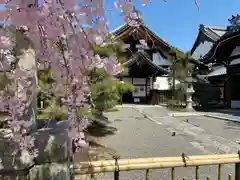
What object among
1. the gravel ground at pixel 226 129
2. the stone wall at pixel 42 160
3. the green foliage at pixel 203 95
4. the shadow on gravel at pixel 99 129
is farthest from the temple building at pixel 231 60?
the stone wall at pixel 42 160

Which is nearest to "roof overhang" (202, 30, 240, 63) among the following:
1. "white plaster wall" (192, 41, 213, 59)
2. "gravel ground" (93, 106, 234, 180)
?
"white plaster wall" (192, 41, 213, 59)

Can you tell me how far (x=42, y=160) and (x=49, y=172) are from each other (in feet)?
0.29

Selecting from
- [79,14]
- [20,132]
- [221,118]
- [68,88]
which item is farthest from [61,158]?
[221,118]

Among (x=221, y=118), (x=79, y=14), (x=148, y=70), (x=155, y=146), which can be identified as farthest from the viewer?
(x=148, y=70)

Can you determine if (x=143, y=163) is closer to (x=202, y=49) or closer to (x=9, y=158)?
(x=9, y=158)

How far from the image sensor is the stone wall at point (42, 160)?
129cm

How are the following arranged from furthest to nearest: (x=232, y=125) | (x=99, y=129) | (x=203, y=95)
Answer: (x=203, y=95), (x=232, y=125), (x=99, y=129)

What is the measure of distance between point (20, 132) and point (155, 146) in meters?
4.42

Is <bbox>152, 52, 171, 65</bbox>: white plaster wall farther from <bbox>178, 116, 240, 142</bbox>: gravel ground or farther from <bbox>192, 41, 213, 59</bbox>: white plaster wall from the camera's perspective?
<bbox>178, 116, 240, 142</bbox>: gravel ground

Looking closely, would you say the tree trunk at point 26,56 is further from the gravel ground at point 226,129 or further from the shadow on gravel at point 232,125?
the shadow on gravel at point 232,125

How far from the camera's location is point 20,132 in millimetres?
1269

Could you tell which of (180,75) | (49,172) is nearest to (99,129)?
(49,172)

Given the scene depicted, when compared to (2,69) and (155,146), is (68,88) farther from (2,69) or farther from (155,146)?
(155,146)

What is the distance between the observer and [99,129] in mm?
6852
